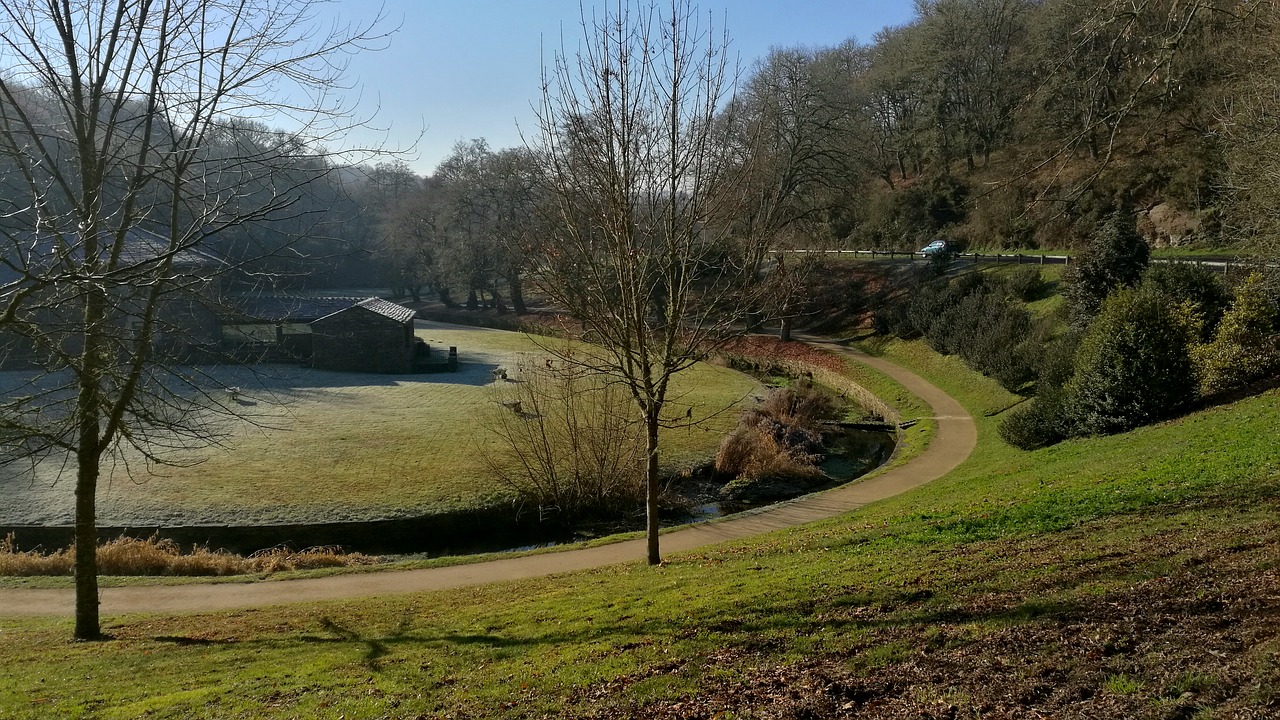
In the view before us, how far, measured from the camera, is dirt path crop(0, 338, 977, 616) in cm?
1314

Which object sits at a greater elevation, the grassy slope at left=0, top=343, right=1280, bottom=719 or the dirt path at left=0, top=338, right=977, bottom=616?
the grassy slope at left=0, top=343, right=1280, bottom=719

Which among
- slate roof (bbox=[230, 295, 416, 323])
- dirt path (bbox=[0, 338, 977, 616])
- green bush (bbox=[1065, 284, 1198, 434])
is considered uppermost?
slate roof (bbox=[230, 295, 416, 323])

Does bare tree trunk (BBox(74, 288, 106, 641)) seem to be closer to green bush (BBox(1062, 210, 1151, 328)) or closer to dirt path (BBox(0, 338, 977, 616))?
dirt path (BBox(0, 338, 977, 616))

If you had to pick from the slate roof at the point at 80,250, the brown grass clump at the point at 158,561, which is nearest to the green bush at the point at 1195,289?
the brown grass clump at the point at 158,561

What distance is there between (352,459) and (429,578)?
32.4 feet

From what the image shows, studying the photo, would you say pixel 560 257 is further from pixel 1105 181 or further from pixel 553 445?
pixel 1105 181

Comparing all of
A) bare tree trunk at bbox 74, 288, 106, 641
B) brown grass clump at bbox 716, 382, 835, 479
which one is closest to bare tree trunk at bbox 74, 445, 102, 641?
bare tree trunk at bbox 74, 288, 106, 641

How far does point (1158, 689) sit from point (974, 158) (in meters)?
61.5

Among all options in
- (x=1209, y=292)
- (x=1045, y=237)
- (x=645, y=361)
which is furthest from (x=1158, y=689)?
(x=1045, y=237)

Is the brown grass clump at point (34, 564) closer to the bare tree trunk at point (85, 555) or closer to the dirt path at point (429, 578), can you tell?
the dirt path at point (429, 578)

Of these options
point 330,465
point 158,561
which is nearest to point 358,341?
point 330,465

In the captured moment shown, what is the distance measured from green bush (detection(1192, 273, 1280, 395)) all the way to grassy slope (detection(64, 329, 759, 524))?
1375 centimetres

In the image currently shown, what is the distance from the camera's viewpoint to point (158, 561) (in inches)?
615

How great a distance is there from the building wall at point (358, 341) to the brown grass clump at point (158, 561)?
955 inches
